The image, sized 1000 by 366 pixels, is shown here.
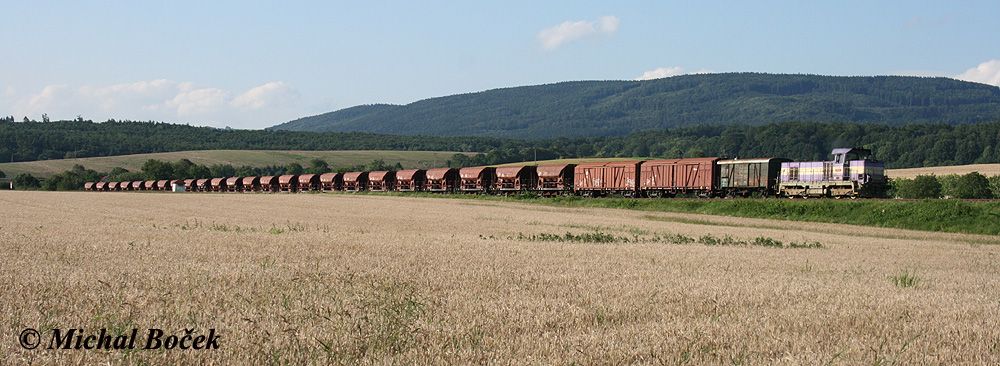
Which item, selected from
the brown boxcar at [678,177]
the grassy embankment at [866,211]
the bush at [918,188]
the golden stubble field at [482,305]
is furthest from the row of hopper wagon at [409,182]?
the golden stubble field at [482,305]

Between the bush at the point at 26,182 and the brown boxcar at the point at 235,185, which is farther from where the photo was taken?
the bush at the point at 26,182

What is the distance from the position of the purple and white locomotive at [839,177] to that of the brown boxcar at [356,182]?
53889 mm

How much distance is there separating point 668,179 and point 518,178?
58.0 feet

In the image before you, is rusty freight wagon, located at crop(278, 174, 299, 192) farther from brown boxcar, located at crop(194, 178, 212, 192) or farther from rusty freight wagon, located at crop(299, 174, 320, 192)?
brown boxcar, located at crop(194, 178, 212, 192)

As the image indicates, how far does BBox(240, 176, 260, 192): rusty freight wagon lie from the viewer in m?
117

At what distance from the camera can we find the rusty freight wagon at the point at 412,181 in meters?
92.7

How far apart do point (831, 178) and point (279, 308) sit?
52.2 meters

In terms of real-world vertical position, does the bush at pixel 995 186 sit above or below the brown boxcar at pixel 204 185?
above

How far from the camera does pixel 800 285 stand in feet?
47.9

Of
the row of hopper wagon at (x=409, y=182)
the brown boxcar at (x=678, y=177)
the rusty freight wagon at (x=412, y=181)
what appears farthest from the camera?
the rusty freight wagon at (x=412, y=181)

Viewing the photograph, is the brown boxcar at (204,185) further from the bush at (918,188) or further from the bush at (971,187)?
the bush at (971,187)

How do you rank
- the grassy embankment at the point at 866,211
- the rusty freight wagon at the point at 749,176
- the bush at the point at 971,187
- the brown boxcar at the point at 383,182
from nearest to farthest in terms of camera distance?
the grassy embankment at the point at 866,211 < the rusty freight wagon at the point at 749,176 < the bush at the point at 971,187 < the brown boxcar at the point at 383,182

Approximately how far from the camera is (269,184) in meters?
114

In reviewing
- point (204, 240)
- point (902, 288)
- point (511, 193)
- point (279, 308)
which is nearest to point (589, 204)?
point (511, 193)
